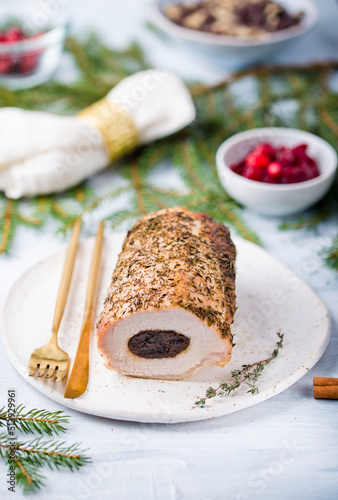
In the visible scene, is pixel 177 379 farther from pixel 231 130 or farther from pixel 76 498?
pixel 231 130

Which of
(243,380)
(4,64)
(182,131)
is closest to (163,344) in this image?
(243,380)

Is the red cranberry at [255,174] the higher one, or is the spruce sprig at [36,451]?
the red cranberry at [255,174]

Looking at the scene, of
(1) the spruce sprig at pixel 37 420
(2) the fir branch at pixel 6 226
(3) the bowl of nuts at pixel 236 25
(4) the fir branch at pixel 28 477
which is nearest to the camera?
(4) the fir branch at pixel 28 477

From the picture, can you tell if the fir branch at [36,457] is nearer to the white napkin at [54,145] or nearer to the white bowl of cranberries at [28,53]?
the white napkin at [54,145]

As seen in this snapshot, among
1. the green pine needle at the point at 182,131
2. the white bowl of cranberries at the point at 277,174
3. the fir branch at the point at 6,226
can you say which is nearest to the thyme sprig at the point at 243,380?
the green pine needle at the point at 182,131

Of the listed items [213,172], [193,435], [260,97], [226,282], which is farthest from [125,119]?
[193,435]

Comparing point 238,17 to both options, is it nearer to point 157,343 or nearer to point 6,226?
point 6,226

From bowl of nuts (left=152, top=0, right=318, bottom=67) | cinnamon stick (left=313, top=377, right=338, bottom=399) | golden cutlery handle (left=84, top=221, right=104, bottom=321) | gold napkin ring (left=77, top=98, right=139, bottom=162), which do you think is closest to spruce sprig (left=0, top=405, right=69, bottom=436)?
golden cutlery handle (left=84, top=221, right=104, bottom=321)
